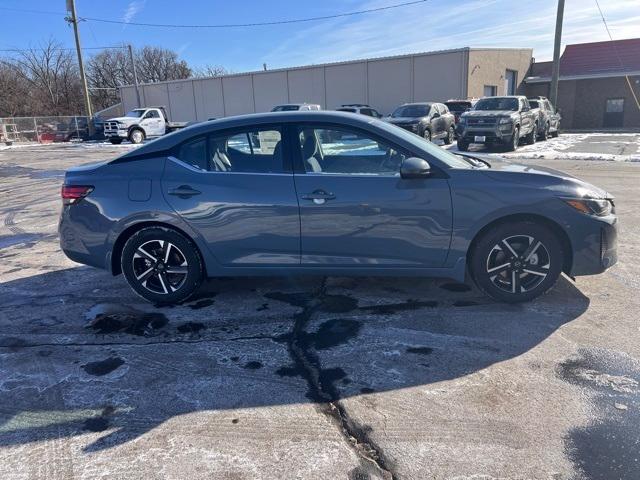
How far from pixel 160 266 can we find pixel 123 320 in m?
0.54

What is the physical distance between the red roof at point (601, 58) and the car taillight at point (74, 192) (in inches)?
1370

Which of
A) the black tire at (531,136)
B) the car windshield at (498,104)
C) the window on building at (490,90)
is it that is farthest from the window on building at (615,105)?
the car windshield at (498,104)

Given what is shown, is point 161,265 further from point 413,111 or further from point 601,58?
point 601,58

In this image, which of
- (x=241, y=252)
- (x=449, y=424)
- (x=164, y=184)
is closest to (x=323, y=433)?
(x=449, y=424)

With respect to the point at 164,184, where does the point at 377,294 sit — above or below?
below

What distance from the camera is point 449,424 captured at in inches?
104

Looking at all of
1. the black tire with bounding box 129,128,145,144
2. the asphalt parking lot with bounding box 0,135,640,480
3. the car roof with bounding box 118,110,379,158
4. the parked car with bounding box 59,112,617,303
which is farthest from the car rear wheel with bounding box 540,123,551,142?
the black tire with bounding box 129,128,145,144

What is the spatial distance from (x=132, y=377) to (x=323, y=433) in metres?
1.41

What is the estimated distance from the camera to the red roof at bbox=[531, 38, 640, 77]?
101 feet

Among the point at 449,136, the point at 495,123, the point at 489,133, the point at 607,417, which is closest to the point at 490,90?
the point at 449,136

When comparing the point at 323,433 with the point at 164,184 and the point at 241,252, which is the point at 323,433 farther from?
the point at 164,184

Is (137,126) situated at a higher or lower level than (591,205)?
higher

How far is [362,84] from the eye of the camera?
1326 inches

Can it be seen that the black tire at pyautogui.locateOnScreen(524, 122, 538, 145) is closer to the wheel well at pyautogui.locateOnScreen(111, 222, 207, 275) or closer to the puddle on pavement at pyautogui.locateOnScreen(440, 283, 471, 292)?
the puddle on pavement at pyautogui.locateOnScreen(440, 283, 471, 292)
